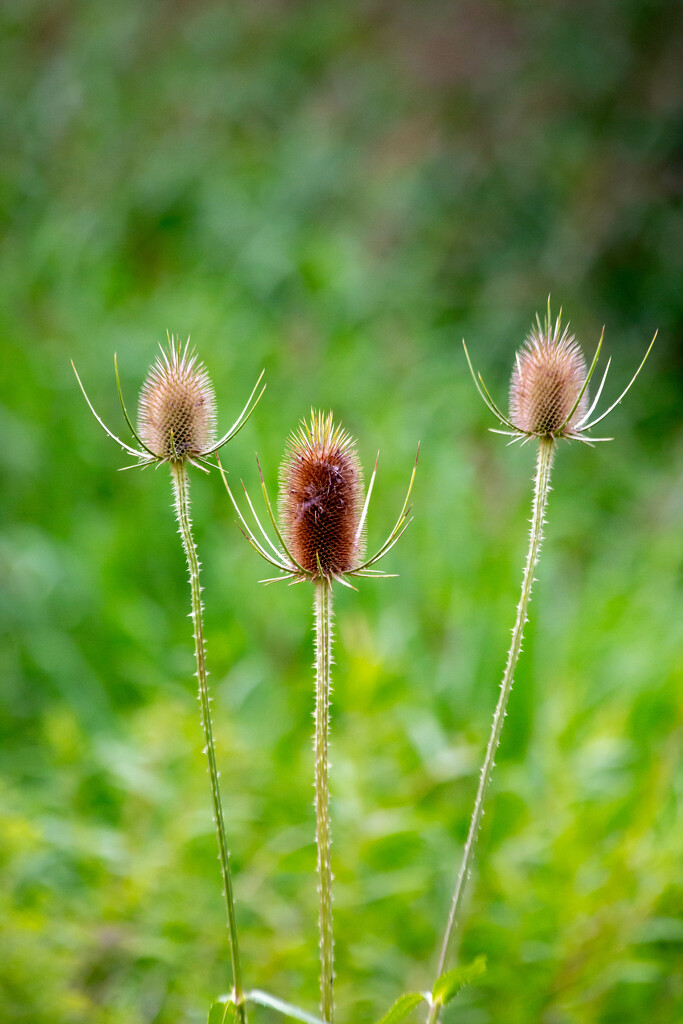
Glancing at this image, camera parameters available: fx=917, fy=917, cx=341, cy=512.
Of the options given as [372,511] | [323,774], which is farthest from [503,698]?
[372,511]

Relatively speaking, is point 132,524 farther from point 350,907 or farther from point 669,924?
point 669,924

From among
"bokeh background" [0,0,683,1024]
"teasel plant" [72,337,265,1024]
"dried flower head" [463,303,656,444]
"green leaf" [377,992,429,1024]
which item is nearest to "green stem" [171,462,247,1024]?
"teasel plant" [72,337,265,1024]

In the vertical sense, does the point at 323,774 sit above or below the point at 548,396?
below

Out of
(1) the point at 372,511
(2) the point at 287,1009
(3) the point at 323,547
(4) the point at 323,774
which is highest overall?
(1) the point at 372,511

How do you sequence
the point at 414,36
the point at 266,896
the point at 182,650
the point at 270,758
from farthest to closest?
the point at 414,36 → the point at 182,650 → the point at 270,758 → the point at 266,896

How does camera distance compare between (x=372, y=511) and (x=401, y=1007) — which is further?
(x=372, y=511)

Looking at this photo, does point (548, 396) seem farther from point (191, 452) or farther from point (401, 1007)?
point (401, 1007)

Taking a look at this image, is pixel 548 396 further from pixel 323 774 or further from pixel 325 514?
pixel 323 774

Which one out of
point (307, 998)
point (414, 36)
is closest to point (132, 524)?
point (307, 998)
